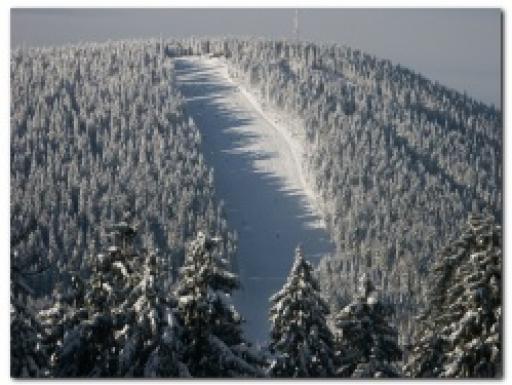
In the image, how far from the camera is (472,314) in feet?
39.2

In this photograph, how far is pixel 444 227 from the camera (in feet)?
49.6

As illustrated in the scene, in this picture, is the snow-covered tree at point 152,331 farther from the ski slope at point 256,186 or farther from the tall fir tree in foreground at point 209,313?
the ski slope at point 256,186

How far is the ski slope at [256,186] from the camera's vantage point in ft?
47.3

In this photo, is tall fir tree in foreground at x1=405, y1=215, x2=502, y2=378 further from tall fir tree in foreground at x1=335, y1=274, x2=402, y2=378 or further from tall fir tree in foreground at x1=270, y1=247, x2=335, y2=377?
tall fir tree in foreground at x1=270, y1=247, x2=335, y2=377

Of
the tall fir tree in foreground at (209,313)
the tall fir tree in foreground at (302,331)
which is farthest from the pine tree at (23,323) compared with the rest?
the tall fir tree in foreground at (302,331)

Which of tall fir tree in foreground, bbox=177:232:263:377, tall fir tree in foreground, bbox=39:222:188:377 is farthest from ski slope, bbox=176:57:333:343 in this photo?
tall fir tree in foreground, bbox=39:222:188:377

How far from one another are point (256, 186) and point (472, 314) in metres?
26.6

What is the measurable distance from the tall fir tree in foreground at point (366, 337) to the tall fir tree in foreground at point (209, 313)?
5.86 feet

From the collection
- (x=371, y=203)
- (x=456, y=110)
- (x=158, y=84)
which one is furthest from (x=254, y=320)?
(x=158, y=84)

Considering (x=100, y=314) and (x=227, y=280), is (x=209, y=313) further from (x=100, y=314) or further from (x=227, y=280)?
(x=100, y=314)

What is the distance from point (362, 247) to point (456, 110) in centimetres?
388

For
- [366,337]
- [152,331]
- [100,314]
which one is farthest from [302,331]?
[100,314]
